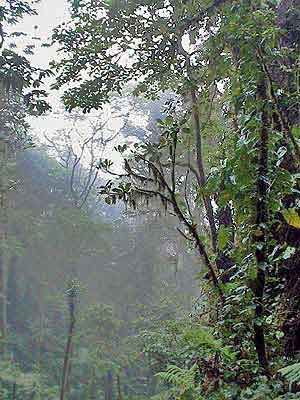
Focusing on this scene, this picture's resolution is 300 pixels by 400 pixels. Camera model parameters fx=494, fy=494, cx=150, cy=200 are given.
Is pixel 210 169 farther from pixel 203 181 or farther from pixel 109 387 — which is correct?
pixel 109 387

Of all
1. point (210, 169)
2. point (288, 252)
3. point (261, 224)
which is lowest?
point (288, 252)

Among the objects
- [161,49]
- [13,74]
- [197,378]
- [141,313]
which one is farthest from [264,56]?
[141,313]

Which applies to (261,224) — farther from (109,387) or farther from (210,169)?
(109,387)

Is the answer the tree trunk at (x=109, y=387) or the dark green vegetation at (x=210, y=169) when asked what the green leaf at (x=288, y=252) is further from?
the tree trunk at (x=109, y=387)

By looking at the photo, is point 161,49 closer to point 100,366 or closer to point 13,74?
point 13,74

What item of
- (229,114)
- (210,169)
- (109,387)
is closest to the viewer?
(210,169)

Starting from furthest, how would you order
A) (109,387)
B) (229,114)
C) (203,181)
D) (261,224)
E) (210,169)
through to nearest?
(109,387)
(203,181)
(229,114)
(210,169)
(261,224)

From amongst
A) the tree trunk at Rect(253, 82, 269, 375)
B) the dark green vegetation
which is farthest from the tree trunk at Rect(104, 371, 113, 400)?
the tree trunk at Rect(253, 82, 269, 375)

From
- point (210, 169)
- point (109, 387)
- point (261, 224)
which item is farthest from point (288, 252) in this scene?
point (109, 387)

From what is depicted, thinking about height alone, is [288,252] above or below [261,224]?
below

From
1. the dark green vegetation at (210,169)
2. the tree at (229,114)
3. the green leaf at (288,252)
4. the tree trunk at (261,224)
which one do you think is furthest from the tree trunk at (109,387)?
the green leaf at (288,252)

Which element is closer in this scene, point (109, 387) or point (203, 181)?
point (203, 181)

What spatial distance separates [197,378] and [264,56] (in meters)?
1.64

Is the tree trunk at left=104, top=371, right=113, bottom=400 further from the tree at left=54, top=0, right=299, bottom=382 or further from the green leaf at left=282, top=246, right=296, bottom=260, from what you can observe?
the green leaf at left=282, top=246, right=296, bottom=260
